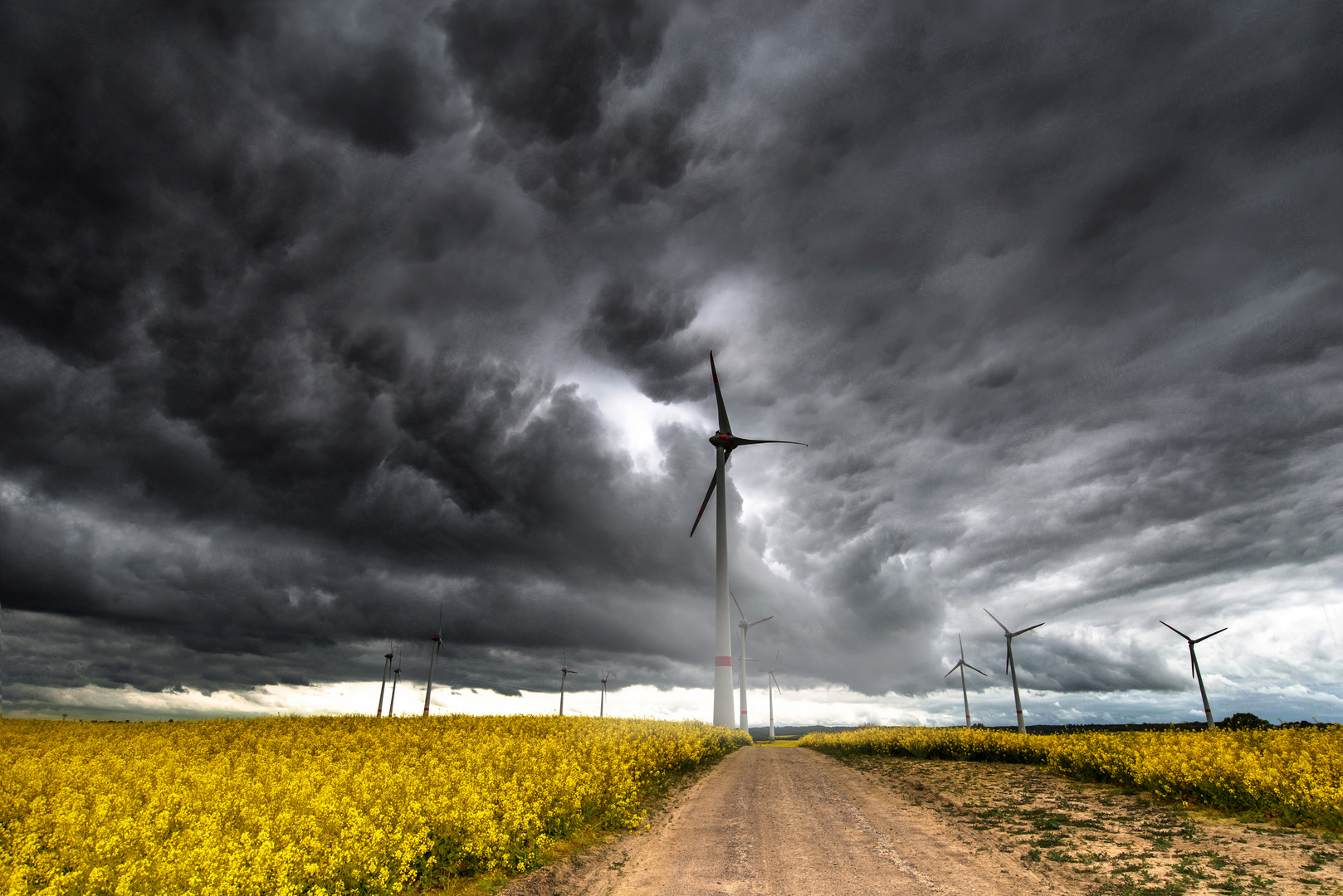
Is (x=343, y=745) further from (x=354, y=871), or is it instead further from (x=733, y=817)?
(x=354, y=871)

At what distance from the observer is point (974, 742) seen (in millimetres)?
43844

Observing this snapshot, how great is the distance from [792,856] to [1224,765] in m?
17.2

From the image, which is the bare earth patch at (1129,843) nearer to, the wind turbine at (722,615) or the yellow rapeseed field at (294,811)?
the yellow rapeseed field at (294,811)

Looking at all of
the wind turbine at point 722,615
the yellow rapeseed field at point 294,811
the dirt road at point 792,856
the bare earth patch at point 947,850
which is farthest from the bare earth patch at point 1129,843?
the wind turbine at point 722,615

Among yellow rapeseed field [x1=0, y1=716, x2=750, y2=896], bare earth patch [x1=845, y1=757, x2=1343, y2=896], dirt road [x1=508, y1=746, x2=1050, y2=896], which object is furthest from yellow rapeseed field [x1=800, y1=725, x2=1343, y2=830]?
yellow rapeseed field [x1=0, y1=716, x2=750, y2=896]

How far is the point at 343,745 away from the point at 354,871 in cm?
2035

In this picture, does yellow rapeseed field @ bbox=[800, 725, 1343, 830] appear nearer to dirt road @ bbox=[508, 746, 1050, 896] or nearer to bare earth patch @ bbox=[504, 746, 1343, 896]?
bare earth patch @ bbox=[504, 746, 1343, 896]

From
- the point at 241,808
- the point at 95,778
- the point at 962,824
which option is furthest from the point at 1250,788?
the point at 95,778

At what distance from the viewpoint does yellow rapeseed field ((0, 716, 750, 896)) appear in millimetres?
10234

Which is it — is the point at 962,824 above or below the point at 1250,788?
below

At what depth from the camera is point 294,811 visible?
13195 mm

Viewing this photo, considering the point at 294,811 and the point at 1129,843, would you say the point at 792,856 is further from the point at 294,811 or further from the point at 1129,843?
the point at 294,811

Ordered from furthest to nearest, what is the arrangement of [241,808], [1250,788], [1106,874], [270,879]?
[1250,788] < [1106,874] < [241,808] < [270,879]

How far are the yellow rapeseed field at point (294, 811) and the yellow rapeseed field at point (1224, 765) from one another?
65.5 ft
